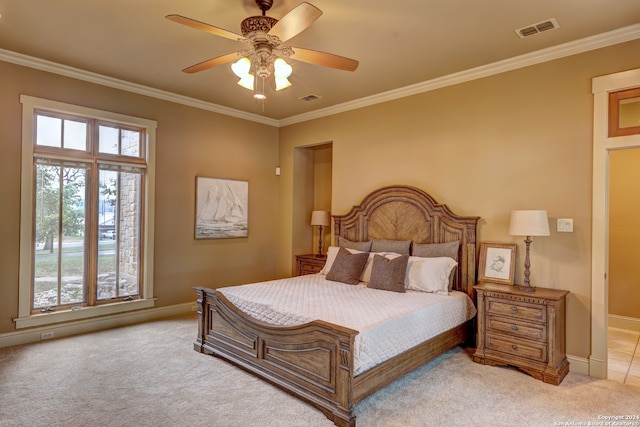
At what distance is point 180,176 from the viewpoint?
5.02 meters

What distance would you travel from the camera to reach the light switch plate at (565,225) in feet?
10.9

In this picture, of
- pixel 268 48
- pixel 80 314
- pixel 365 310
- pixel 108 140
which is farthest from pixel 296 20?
pixel 80 314

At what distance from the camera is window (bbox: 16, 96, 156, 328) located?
388cm

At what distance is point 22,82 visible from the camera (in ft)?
12.5

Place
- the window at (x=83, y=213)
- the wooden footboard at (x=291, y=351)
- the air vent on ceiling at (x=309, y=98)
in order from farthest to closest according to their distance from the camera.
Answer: the air vent on ceiling at (x=309, y=98) < the window at (x=83, y=213) < the wooden footboard at (x=291, y=351)

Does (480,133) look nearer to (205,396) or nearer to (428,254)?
(428,254)

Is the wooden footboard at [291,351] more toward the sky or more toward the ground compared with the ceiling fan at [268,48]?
more toward the ground

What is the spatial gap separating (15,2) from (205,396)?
3.36m

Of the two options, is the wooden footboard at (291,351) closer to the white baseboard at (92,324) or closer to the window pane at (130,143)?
the white baseboard at (92,324)

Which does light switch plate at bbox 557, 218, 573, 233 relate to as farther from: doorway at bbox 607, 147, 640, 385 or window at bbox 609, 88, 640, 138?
doorway at bbox 607, 147, 640, 385

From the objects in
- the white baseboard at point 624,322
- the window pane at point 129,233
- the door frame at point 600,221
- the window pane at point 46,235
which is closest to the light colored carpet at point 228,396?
the door frame at point 600,221

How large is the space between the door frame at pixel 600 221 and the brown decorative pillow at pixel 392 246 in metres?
1.78

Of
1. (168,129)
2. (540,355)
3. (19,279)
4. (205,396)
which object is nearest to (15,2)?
(168,129)

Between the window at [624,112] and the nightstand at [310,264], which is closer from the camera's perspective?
the window at [624,112]
